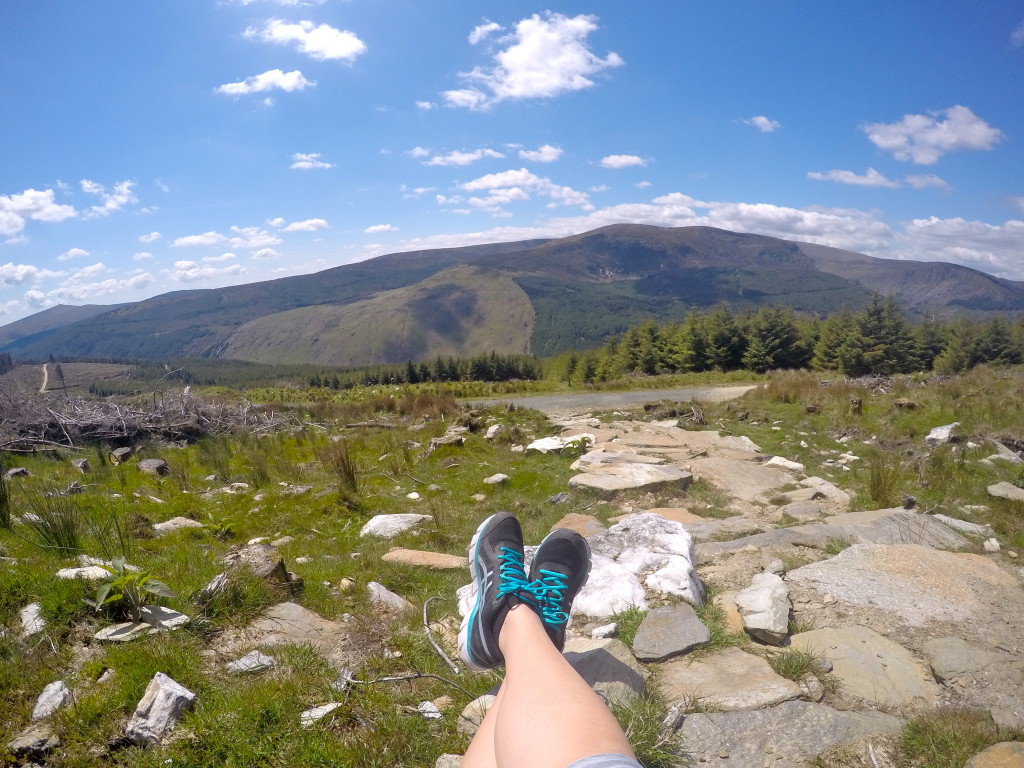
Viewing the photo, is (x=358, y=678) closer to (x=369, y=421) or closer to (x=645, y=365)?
(x=369, y=421)

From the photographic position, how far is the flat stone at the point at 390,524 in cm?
577

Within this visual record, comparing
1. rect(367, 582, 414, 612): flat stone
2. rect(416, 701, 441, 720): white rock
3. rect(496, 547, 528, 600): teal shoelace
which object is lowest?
rect(367, 582, 414, 612): flat stone

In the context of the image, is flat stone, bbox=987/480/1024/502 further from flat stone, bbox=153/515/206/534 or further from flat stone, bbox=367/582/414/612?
flat stone, bbox=153/515/206/534

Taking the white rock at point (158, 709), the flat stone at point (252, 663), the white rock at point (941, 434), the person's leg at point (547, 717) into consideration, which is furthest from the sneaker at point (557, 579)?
the white rock at point (941, 434)

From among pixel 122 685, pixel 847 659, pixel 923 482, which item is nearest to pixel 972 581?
pixel 847 659

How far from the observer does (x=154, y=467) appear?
8203 millimetres

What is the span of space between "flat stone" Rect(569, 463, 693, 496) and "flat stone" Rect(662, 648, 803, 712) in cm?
395

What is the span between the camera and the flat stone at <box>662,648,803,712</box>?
7.88ft

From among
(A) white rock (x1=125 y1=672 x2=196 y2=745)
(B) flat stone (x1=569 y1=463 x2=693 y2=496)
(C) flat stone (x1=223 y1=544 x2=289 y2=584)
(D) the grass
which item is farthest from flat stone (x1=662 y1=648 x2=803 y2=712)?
(B) flat stone (x1=569 y1=463 x2=693 y2=496)

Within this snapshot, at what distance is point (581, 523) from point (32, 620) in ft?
14.5

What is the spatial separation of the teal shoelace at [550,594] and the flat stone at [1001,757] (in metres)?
1.68

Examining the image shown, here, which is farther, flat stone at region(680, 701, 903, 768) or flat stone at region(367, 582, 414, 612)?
flat stone at region(367, 582, 414, 612)

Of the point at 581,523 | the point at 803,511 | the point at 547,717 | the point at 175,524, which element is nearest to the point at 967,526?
the point at 803,511

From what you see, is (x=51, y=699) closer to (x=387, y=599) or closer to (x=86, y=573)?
(x=86, y=573)
